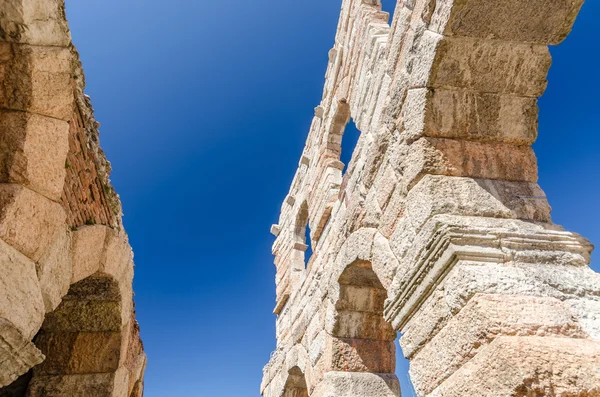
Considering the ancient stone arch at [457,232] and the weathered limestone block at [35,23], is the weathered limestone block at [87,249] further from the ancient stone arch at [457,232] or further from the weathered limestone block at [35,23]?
the ancient stone arch at [457,232]

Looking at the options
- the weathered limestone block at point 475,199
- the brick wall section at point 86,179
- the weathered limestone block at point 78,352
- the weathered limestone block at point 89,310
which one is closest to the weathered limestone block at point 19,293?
the brick wall section at point 86,179

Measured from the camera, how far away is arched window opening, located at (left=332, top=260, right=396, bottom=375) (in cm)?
423

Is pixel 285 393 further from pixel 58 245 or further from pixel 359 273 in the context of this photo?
pixel 58 245

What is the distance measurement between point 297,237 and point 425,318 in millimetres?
5156

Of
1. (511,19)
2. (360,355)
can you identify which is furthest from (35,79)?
(360,355)

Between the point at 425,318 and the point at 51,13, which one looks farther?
the point at 51,13

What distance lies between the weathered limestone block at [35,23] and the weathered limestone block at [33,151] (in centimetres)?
49

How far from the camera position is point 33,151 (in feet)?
8.75

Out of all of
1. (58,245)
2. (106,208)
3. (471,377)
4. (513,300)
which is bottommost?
(471,377)

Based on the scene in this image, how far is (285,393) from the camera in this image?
5781mm

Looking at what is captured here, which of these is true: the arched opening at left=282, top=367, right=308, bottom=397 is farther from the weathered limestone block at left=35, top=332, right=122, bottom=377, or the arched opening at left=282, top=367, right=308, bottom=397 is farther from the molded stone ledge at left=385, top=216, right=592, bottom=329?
the molded stone ledge at left=385, top=216, right=592, bottom=329

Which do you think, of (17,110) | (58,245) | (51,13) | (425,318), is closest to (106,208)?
(58,245)

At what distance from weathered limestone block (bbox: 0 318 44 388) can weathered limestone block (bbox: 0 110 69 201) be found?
2.72 ft

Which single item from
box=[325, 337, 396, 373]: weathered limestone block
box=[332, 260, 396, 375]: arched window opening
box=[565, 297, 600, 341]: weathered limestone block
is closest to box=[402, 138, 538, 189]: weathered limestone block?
box=[565, 297, 600, 341]: weathered limestone block
